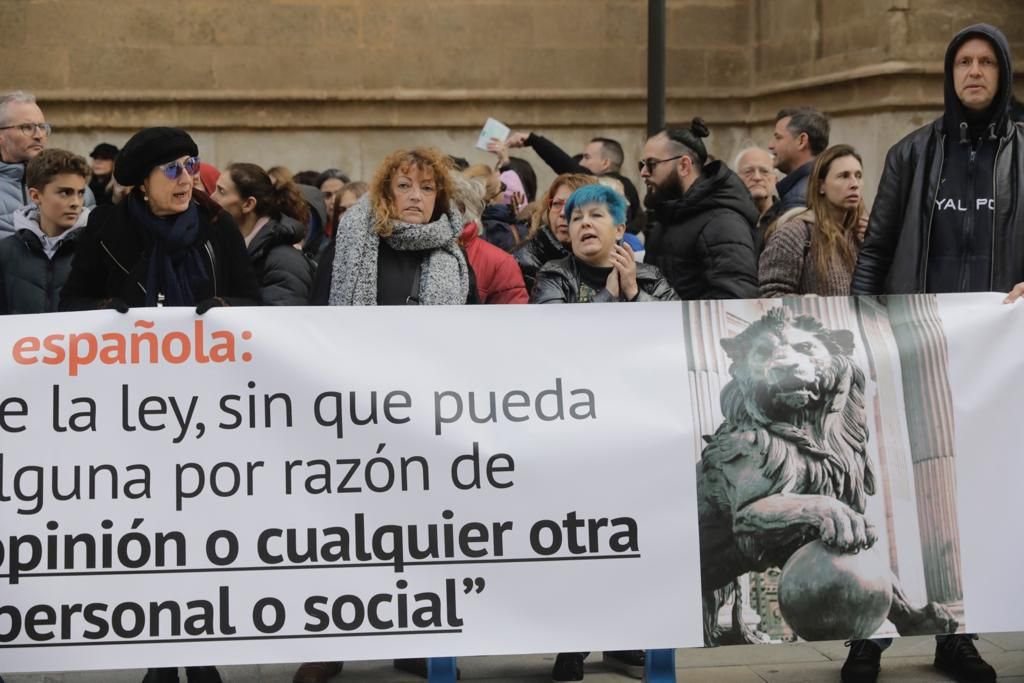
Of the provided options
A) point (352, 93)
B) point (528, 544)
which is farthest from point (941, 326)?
point (352, 93)

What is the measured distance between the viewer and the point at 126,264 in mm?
5715

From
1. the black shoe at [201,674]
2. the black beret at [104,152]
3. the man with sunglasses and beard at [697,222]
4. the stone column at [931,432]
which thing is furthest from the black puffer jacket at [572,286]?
the black beret at [104,152]

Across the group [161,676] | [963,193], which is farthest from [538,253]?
[161,676]

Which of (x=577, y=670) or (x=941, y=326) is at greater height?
(x=941, y=326)

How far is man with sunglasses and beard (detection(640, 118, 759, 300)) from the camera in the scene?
6492mm

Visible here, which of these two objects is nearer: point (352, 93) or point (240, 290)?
point (240, 290)

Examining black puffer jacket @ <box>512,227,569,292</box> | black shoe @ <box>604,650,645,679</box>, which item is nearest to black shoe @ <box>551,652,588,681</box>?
black shoe @ <box>604,650,645,679</box>

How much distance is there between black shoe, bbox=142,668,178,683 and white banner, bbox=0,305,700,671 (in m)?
0.67

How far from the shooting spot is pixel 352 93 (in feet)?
42.8

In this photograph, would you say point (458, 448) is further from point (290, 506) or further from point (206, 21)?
point (206, 21)

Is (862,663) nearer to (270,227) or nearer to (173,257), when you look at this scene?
(173,257)

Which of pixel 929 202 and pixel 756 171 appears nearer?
pixel 929 202

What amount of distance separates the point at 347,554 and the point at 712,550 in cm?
112

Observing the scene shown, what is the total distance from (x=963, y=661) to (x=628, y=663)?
118cm
